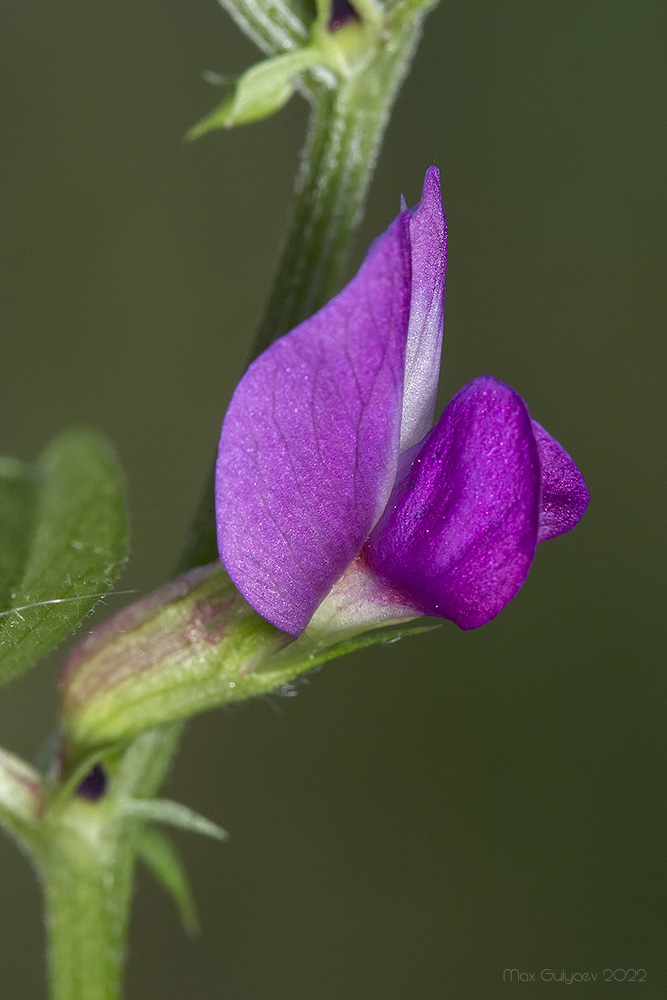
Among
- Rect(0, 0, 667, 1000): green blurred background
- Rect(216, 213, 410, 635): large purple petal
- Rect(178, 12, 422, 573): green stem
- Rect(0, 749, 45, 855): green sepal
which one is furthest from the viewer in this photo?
Rect(0, 0, 667, 1000): green blurred background

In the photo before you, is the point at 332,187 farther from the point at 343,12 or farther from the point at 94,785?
the point at 94,785

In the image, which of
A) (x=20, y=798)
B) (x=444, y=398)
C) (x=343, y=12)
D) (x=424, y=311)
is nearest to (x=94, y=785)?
(x=20, y=798)

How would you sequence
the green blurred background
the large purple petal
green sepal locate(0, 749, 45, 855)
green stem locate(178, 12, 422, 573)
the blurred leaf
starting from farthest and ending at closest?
the green blurred background → green stem locate(178, 12, 422, 573) → green sepal locate(0, 749, 45, 855) → the large purple petal → the blurred leaf

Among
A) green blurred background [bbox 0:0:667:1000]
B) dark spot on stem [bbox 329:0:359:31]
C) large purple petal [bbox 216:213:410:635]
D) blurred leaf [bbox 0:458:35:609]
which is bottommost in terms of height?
green blurred background [bbox 0:0:667:1000]

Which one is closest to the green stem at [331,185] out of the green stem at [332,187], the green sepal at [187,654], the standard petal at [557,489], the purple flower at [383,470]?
the green stem at [332,187]

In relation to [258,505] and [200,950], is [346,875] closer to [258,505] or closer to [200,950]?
[200,950]

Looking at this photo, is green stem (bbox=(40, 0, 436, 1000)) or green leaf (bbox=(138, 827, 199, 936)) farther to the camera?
green leaf (bbox=(138, 827, 199, 936))

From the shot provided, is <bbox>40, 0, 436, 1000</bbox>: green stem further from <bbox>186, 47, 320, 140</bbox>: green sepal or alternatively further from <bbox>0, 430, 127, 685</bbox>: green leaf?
<bbox>0, 430, 127, 685</bbox>: green leaf

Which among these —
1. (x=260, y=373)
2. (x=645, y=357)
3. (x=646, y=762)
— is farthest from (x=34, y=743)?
(x=260, y=373)

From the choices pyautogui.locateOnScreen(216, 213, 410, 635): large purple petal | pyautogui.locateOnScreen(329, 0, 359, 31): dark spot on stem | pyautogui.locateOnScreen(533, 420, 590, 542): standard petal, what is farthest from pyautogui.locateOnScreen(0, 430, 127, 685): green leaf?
pyautogui.locateOnScreen(329, 0, 359, 31): dark spot on stem
